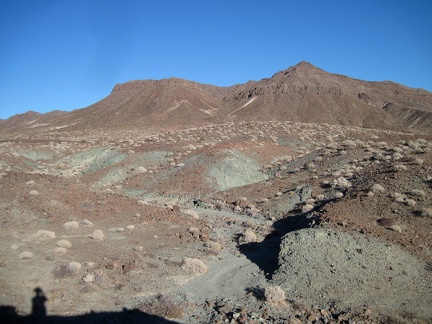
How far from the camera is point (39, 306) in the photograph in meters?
9.15

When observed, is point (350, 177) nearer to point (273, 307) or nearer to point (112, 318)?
point (273, 307)

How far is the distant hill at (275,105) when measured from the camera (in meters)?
86.6

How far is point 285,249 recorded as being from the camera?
12.5 meters

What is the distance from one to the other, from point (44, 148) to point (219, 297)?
35057mm

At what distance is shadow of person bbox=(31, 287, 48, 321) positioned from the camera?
8.74 meters

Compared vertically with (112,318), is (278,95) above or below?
Answer: above

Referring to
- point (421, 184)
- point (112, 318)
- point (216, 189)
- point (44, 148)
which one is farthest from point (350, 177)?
point (44, 148)

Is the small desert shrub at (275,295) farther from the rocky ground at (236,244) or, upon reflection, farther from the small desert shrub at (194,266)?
the small desert shrub at (194,266)

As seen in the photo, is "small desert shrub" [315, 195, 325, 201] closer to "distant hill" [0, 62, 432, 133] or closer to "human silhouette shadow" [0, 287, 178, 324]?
"human silhouette shadow" [0, 287, 178, 324]

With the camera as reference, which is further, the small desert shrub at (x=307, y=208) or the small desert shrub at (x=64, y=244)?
the small desert shrub at (x=307, y=208)

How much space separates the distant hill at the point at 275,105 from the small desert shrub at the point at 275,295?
7161cm

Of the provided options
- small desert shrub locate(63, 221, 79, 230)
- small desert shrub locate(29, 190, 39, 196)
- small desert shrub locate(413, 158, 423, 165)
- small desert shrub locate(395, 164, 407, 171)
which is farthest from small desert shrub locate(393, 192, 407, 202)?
small desert shrub locate(29, 190, 39, 196)

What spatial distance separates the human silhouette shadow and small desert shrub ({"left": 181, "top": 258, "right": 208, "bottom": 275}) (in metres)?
2.78

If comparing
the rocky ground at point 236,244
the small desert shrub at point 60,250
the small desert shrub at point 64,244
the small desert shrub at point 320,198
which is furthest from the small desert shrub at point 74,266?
the small desert shrub at point 320,198
